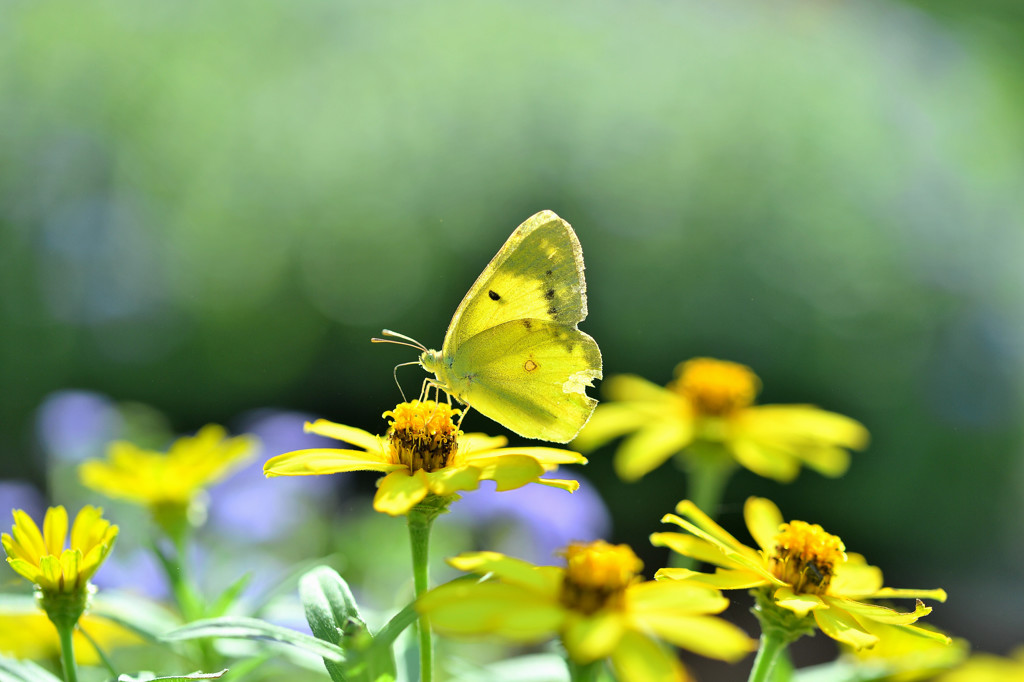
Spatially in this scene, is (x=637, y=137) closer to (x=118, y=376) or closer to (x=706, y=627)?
(x=118, y=376)

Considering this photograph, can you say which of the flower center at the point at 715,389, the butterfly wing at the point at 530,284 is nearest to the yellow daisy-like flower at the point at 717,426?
the flower center at the point at 715,389

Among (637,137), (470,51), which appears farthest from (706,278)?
(470,51)

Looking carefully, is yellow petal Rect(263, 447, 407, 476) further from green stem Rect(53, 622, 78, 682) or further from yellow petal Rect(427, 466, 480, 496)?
green stem Rect(53, 622, 78, 682)

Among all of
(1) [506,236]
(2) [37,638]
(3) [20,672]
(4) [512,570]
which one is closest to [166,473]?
(2) [37,638]

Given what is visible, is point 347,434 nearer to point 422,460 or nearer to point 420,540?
point 422,460

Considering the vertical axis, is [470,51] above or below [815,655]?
above

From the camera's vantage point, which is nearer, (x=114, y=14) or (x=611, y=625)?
(x=611, y=625)
